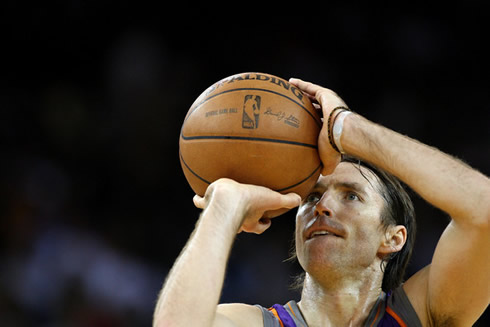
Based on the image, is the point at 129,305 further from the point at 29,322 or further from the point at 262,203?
the point at 262,203

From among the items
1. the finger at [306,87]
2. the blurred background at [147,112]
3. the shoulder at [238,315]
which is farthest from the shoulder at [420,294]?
the blurred background at [147,112]

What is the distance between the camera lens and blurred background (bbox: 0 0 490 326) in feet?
20.4

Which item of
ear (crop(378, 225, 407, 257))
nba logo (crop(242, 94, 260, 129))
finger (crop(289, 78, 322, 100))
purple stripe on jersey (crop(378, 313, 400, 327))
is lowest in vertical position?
purple stripe on jersey (crop(378, 313, 400, 327))

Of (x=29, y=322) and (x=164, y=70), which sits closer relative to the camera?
(x=29, y=322)

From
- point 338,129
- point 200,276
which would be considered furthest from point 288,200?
point 200,276

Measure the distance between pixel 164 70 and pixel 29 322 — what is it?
3314 millimetres

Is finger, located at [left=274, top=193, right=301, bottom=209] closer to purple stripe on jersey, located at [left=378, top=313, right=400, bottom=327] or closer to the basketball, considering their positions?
the basketball

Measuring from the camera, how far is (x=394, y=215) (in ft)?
11.4

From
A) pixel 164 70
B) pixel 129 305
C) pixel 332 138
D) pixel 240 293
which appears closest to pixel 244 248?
pixel 240 293

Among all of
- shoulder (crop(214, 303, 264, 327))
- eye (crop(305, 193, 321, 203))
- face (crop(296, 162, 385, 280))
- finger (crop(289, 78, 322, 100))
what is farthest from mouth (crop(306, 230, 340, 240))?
finger (crop(289, 78, 322, 100))

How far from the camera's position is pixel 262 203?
257 cm

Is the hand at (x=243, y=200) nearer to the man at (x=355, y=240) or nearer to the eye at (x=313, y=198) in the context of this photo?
the man at (x=355, y=240)

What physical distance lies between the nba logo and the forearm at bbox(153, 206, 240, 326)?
397mm

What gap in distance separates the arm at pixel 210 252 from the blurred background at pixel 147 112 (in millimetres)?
3857
